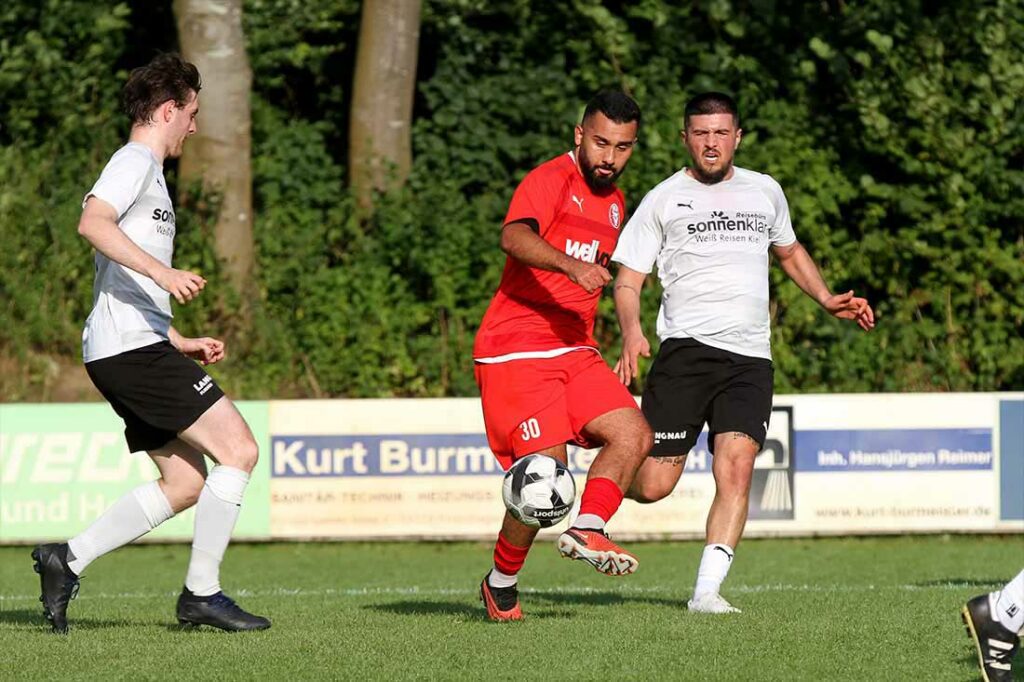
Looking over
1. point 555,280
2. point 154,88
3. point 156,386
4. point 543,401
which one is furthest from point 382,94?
point 156,386

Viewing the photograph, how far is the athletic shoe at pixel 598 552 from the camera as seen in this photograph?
21.2 ft

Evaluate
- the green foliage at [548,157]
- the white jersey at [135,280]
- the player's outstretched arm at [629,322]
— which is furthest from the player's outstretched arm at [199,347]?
the green foliage at [548,157]

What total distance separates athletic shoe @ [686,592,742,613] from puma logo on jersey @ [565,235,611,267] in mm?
1569

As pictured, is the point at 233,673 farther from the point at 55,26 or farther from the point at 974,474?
the point at 55,26

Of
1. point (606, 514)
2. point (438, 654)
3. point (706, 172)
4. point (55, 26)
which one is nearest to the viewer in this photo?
point (438, 654)

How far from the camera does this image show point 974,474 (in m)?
12.6

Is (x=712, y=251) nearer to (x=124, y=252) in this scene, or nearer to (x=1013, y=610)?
(x=124, y=252)

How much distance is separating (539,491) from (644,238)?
5.16 feet

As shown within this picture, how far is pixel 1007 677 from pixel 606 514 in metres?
2.08

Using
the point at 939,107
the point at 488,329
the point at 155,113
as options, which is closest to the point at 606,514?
the point at 488,329

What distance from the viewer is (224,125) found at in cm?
1638

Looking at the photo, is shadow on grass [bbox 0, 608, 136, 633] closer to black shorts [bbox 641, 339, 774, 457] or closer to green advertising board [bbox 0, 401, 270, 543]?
black shorts [bbox 641, 339, 774, 457]

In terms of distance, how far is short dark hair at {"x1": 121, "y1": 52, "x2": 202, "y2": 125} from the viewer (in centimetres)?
696

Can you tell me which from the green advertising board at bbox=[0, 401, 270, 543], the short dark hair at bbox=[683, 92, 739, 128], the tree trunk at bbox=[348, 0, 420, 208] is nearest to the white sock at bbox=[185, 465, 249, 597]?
the short dark hair at bbox=[683, 92, 739, 128]
